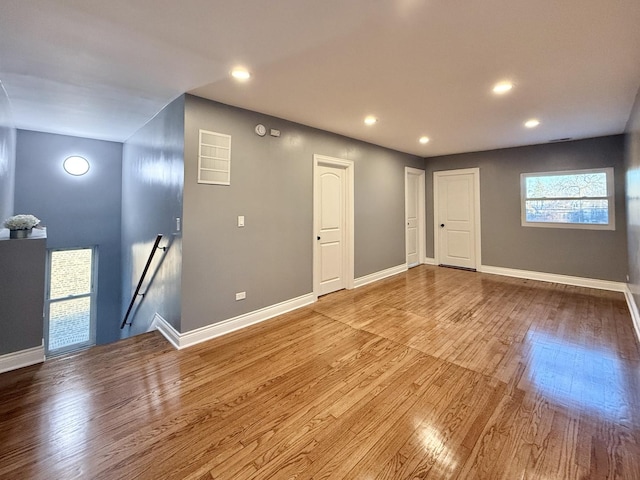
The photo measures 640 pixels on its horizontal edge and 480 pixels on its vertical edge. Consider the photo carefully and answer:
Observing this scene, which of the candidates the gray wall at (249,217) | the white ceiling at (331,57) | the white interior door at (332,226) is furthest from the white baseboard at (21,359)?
the white interior door at (332,226)

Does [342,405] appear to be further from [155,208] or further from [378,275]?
[378,275]

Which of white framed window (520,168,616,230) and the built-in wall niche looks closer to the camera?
the built-in wall niche

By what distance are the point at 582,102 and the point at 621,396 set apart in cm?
303

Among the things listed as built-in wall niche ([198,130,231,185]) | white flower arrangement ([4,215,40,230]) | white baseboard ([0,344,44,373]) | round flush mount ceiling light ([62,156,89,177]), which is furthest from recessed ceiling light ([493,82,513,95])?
round flush mount ceiling light ([62,156,89,177])

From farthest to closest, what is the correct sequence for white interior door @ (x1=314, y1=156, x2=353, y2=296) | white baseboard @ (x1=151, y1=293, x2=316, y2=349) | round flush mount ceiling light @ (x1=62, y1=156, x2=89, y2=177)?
round flush mount ceiling light @ (x1=62, y1=156, x2=89, y2=177), white interior door @ (x1=314, y1=156, x2=353, y2=296), white baseboard @ (x1=151, y1=293, x2=316, y2=349)

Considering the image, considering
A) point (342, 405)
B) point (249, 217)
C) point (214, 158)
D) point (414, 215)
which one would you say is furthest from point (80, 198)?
point (414, 215)

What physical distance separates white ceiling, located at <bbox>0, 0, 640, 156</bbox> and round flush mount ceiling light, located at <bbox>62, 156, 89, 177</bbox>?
5.14 ft

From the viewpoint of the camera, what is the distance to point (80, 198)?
5094mm

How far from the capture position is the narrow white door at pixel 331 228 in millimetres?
4312

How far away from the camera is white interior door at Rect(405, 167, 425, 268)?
20.4ft

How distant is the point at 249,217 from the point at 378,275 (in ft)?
9.87

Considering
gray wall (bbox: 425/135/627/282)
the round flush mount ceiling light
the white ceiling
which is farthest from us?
the round flush mount ceiling light

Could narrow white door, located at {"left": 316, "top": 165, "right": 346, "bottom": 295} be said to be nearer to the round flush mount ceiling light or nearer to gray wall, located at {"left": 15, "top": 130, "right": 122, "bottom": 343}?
gray wall, located at {"left": 15, "top": 130, "right": 122, "bottom": 343}

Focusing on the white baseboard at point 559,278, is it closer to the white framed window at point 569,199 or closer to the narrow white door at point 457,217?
the narrow white door at point 457,217
